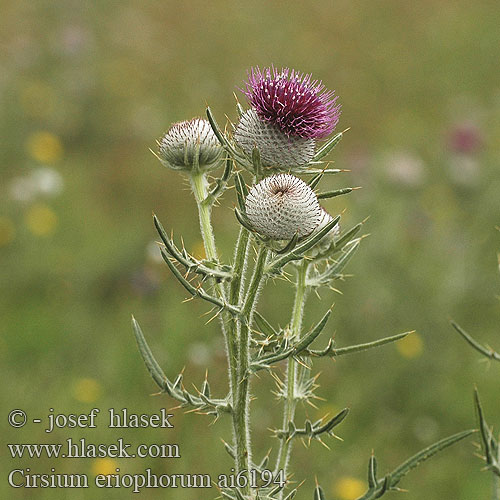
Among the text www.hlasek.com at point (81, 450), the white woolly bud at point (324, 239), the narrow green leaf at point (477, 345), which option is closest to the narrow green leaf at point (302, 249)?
the white woolly bud at point (324, 239)

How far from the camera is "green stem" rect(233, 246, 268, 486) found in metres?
2.20

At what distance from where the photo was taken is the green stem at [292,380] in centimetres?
240

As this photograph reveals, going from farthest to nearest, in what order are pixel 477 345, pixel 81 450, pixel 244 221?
pixel 81 450, pixel 477 345, pixel 244 221

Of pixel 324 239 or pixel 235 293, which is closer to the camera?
pixel 235 293

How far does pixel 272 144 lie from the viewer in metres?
2.43

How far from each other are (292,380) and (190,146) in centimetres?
94

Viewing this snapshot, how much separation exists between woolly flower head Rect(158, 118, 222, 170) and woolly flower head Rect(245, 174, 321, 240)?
0.98 feet

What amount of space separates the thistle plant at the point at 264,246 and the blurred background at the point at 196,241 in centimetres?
23

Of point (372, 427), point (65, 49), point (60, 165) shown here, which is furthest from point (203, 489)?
point (65, 49)

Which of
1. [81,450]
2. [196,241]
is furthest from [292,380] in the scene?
[196,241]

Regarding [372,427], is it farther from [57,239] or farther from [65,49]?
[65,49]

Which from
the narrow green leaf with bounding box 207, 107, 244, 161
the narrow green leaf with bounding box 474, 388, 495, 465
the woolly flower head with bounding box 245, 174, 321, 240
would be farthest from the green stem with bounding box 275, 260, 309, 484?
the narrow green leaf with bounding box 474, 388, 495, 465

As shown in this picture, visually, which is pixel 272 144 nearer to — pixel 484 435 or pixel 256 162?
pixel 256 162

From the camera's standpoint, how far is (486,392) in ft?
18.1
